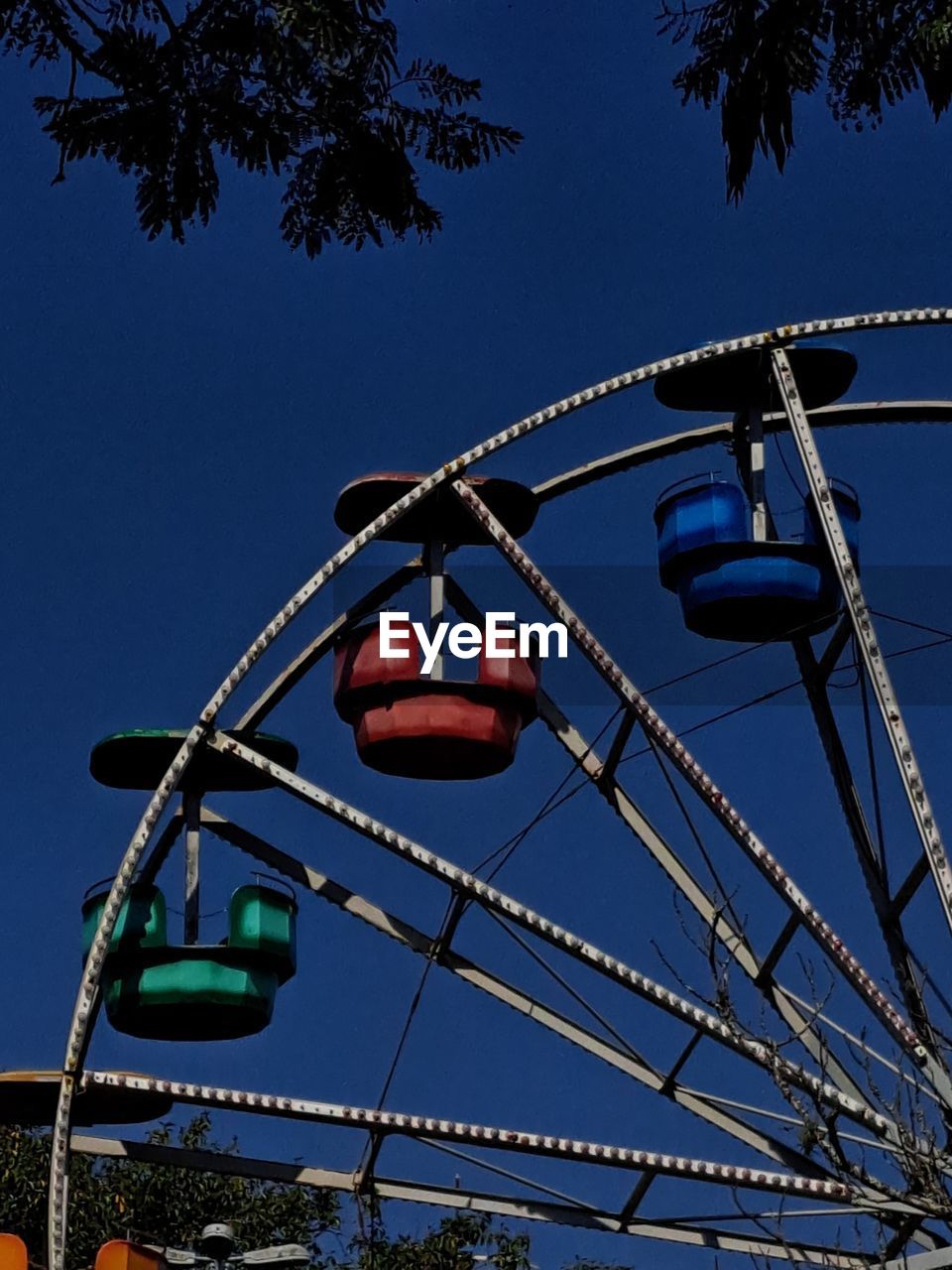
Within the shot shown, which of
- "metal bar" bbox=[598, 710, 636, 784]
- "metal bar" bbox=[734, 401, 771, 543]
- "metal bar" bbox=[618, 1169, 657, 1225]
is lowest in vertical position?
"metal bar" bbox=[618, 1169, 657, 1225]

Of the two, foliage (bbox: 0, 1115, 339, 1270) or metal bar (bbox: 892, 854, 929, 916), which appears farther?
foliage (bbox: 0, 1115, 339, 1270)

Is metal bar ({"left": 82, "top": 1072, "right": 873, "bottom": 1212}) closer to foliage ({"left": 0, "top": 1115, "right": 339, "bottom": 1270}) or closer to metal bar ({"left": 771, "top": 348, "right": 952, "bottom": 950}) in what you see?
metal bar ({"left": 771, "top": 348, "right": 952, "bottom": 950})

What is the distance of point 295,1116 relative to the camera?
60.2 feet

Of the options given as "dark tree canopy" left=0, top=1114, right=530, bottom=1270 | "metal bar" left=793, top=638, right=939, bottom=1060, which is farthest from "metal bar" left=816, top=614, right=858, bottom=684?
"dark tree canopy" left=0, top=1114, right=530, bottom=1270

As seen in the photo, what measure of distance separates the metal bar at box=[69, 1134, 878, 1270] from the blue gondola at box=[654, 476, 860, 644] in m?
4.64

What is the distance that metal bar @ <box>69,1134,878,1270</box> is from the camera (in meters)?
18.9

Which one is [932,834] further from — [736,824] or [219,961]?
[219,961]

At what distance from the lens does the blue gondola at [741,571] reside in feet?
67.8

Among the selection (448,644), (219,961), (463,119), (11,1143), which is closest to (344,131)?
(463,119)

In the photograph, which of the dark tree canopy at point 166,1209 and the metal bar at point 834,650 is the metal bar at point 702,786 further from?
the dark tree canopy at point 166,1209

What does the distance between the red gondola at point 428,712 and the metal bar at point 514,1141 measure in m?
2.98

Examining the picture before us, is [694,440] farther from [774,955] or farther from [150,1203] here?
[150,1203]

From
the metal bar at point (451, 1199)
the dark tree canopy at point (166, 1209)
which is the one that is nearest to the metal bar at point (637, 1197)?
the metal bar at point (451, 1199)

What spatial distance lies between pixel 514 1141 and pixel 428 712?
11.7ft
